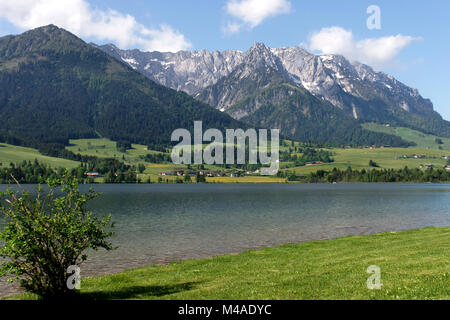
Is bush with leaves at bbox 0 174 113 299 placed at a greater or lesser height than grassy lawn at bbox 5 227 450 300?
greater

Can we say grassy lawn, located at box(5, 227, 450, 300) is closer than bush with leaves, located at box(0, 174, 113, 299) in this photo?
Yes

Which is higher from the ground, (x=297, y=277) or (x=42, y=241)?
(x=42, y=241)

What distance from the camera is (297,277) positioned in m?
25.5

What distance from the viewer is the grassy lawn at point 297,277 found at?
2040 cm

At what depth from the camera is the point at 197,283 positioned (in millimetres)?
26734

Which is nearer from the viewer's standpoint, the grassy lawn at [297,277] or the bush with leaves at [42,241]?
the grassy lawn at [297,277]

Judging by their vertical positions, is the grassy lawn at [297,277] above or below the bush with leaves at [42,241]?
below

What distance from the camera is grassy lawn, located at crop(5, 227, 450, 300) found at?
20400 mm

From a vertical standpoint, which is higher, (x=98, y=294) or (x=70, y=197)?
(x=70, y=197)

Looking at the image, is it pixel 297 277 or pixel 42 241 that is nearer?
pixel 42 241

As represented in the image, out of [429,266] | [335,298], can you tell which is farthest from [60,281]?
[429,266]
